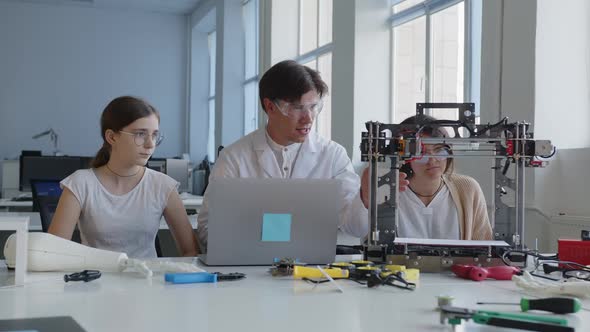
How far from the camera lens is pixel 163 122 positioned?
9.94 meters

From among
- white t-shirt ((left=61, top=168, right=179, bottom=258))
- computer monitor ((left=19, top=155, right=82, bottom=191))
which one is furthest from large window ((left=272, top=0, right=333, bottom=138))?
white t-shirt ((left=61, top=168, right=179, bottom=258))

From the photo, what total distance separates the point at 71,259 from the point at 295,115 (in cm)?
99

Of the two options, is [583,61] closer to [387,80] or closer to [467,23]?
[467,23]

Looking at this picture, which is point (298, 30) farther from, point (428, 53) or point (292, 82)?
point (292, 82)

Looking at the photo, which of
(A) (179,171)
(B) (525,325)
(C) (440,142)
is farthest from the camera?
(A) (179,171)

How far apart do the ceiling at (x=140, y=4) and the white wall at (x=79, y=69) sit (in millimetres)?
103

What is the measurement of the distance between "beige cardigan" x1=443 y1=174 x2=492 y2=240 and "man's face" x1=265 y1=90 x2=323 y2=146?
1.76 feet

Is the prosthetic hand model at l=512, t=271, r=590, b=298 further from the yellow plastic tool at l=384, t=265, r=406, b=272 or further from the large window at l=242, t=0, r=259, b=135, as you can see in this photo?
the large window at l=242, t=0, r=259, b=135

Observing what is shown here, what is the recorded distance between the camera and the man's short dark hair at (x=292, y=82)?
2330 millimetres

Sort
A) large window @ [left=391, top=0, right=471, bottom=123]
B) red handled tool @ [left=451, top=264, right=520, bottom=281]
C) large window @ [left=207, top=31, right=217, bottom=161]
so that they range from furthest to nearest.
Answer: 1. large window @ [left=207, top=31, right=217, bottom=161]
2. large window @ [left=391, top=0, right=471, bottom=123]
3. red handled tool @ [left=451, top=264, right=520, bottom=281]

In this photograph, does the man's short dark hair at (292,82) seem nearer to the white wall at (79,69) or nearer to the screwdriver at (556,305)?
the screwdriver at (556,305)

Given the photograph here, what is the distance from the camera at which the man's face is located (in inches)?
92.2

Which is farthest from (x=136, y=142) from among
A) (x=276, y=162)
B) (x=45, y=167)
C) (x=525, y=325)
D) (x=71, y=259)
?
(x=45, y=167)

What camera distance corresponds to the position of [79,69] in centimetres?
952
